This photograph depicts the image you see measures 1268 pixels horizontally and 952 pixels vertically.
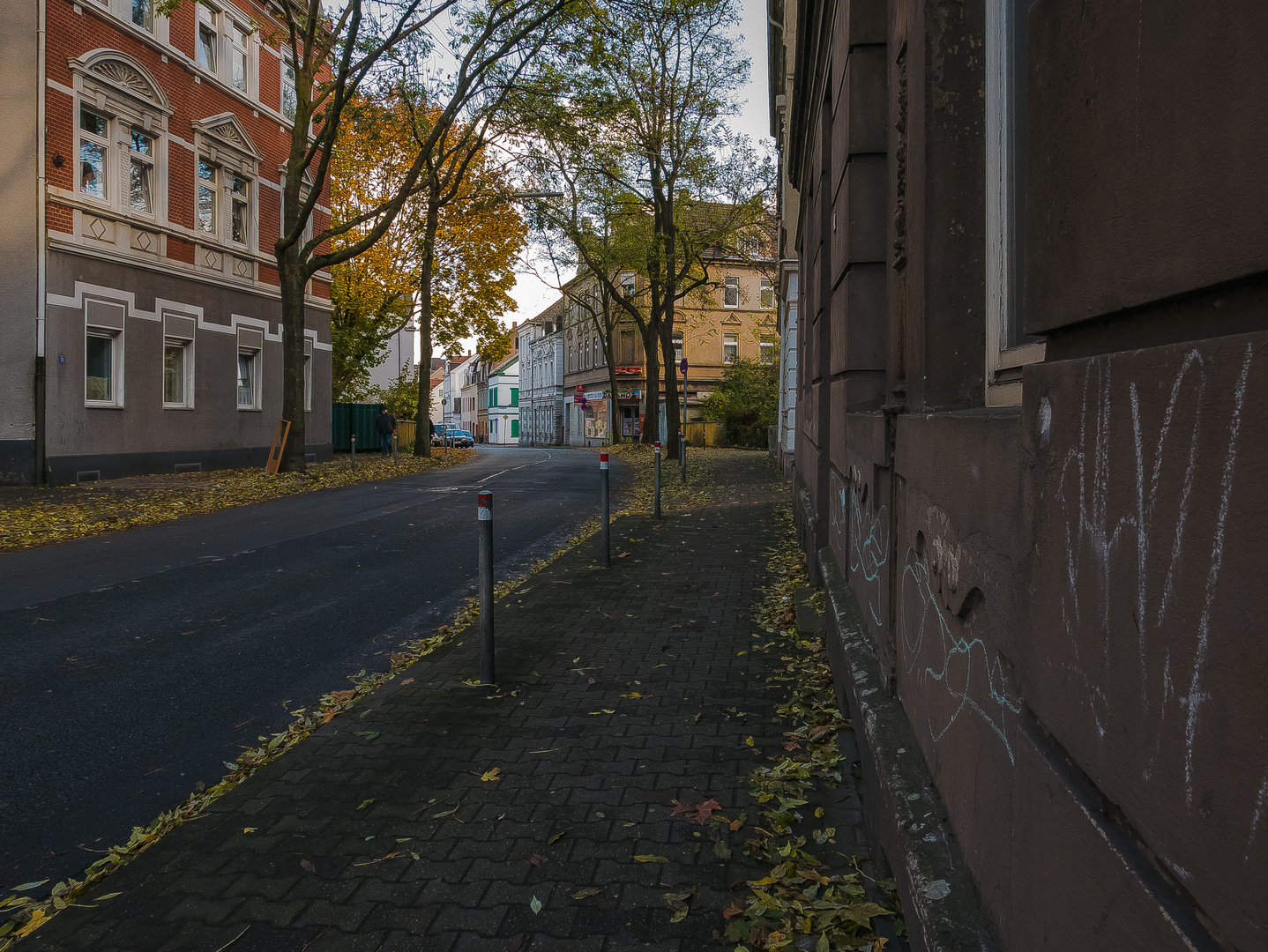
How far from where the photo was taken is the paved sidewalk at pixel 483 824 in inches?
110

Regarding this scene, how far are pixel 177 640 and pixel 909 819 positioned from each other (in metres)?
5.45

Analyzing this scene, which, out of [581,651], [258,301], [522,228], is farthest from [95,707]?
[522,228]

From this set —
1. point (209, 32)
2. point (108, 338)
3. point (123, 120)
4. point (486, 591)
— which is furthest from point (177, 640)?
point (209, 32)

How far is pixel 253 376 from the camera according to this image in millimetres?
24859

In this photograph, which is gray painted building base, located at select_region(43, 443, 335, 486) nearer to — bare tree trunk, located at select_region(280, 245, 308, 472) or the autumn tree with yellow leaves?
bare tree trunk, located at select_region(280, 245, 308, 472)

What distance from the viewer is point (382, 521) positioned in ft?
42.7

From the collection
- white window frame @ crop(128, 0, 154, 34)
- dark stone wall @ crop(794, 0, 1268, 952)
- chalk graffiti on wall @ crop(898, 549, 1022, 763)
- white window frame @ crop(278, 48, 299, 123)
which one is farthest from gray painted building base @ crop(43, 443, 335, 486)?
dark stone wall @ crop(794, 0, 1268, 952)

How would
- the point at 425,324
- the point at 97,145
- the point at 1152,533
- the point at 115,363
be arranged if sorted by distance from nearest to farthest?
the point at 1152,533 → the point at 97,145 → the point at 115,363 → the point at 425,324

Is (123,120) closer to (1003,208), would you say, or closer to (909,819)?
(1003,208)

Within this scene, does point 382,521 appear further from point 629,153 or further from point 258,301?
point 629,153

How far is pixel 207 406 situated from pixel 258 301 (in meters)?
3.75

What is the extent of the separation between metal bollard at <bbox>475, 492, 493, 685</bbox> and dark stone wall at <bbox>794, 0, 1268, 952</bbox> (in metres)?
3.01

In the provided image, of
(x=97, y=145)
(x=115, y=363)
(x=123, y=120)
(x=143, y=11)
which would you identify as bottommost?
(x=115, y=363)

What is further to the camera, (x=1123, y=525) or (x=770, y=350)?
(x=770, y=350)
